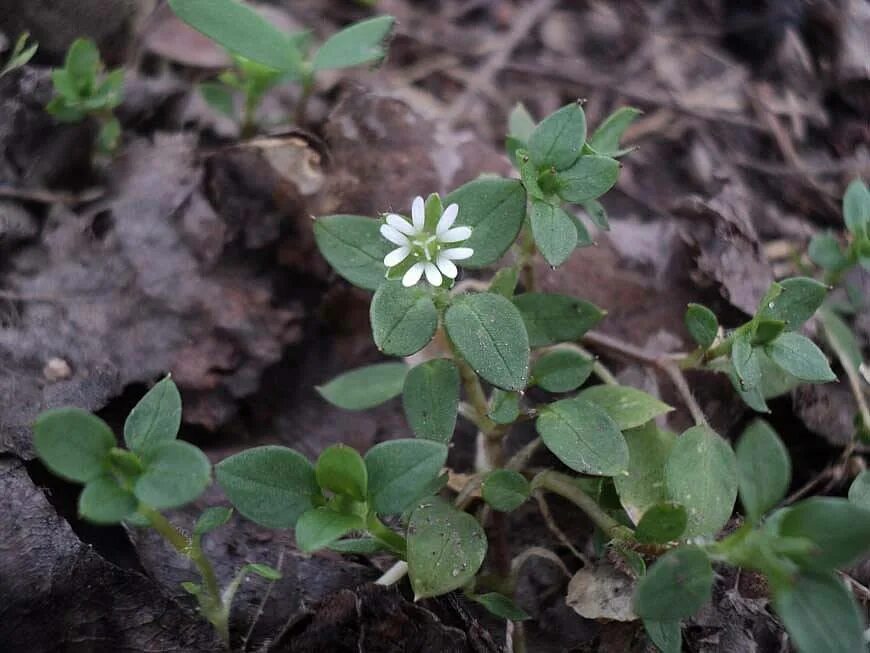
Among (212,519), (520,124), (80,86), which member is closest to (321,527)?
(212,519)

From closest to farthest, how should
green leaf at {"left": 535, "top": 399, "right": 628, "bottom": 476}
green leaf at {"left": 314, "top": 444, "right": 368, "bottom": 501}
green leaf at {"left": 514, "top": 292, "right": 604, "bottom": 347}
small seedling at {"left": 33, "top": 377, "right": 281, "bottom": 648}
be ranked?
small seedling at {"left": 33, "top": 377, "right": 281, "bottom": 648}, green leaf at {"left": 314, "top": 444, "right": 368, "bottom": 501}, green leaf at {"left": 535, "top": 399, "right": 628, "bottom": 476}, green leaf at {"left": 514, "top": 292, "right": 604, "bottom": 347}

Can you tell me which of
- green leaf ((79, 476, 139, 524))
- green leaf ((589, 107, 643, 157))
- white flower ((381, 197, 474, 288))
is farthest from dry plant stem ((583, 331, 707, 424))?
green leaf ((79, 476, 139, 524))

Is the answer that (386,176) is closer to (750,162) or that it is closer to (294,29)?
(294,29)

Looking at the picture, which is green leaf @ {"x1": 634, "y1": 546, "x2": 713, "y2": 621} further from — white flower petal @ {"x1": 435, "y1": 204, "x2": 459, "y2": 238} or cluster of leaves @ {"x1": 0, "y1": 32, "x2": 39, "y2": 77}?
cluster of leaves @ {"x1": 0, "y1": 32, "x2": 39, "y2": 77}

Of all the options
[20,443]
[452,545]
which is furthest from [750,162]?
[20,443]

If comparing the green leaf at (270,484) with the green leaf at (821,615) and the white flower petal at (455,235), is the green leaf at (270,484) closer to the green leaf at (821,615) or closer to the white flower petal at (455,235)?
the white flower petal at (455,235)

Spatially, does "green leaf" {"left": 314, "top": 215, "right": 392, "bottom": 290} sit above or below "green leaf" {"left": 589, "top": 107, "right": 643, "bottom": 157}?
below
